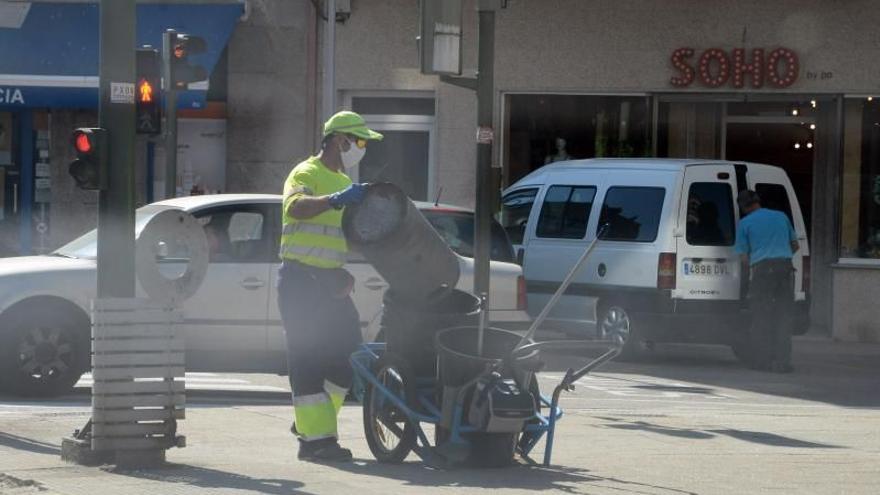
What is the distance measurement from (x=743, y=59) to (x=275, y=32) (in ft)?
19.3

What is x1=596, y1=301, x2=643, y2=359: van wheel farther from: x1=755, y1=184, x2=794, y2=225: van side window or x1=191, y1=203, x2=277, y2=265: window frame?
x1=191, y1=203, x2=277, y2=265: window frame

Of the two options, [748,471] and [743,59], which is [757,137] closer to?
[743,59]

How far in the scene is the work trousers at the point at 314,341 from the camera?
907 cm

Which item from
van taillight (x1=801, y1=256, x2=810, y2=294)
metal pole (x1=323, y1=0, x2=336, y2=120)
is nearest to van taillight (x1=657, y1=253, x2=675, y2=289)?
van taillight (x1=801, y1=256, x2=810, y2=294)

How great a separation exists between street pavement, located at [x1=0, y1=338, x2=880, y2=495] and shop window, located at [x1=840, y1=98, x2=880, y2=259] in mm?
5279

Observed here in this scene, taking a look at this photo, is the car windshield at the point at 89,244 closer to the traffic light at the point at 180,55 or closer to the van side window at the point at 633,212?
the traffic light at the point at 180,55

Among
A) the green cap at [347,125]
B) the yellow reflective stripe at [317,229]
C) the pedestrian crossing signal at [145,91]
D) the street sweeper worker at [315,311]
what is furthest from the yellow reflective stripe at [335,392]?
the pedestrian crossing signal at [145,91]

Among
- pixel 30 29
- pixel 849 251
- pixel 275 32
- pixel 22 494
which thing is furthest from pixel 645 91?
pixel 22 494

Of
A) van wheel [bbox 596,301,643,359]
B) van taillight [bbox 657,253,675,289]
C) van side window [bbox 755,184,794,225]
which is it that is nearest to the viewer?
Answer: van taillight [bbox 657,253,675,289]

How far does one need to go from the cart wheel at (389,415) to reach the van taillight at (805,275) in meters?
8.79

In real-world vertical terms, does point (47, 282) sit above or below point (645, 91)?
below

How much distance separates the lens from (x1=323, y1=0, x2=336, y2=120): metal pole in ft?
69.8

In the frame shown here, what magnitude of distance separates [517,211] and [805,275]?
3.09 metres

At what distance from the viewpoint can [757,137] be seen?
21266 mm
